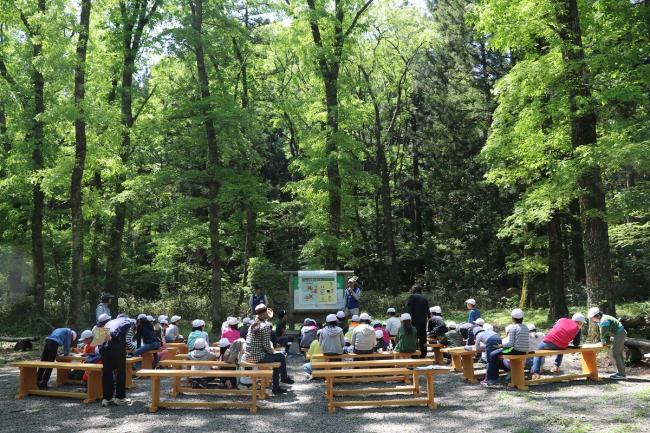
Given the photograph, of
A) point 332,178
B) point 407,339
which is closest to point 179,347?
point 407,339

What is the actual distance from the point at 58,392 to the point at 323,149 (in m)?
13.3

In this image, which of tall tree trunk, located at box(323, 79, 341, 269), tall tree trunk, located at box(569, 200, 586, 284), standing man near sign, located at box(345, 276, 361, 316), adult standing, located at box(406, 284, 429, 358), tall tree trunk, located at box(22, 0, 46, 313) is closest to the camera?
adult standing, located at box(406, 284, 429, 358)

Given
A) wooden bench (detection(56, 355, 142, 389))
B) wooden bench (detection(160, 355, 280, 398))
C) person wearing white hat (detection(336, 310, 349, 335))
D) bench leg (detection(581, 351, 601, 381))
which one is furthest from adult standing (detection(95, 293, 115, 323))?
bench leg (detection(581, 351, 601, 381))

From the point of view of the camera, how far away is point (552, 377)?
976cm

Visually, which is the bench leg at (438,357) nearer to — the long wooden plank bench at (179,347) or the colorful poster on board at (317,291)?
the colorful poster on board at (317,291)

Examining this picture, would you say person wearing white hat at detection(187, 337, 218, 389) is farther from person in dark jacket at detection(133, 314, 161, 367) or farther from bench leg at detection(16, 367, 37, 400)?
bench leg at detection(16, 367, 37, 400)

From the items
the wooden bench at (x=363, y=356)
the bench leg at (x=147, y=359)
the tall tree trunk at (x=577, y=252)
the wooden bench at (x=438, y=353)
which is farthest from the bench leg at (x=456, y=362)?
the tall tree trunk at (x=577, y=252)

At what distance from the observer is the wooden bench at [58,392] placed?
9.20 meters

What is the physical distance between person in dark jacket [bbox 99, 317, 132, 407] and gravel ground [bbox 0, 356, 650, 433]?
0.88 ft

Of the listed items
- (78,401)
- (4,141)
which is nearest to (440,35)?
(4,141)

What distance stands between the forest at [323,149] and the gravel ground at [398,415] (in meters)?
3.88

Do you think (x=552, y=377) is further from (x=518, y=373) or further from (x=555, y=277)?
(x=555, y=277)

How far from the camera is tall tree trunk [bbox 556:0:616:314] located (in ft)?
38.1

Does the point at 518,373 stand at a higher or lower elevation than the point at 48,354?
lower
